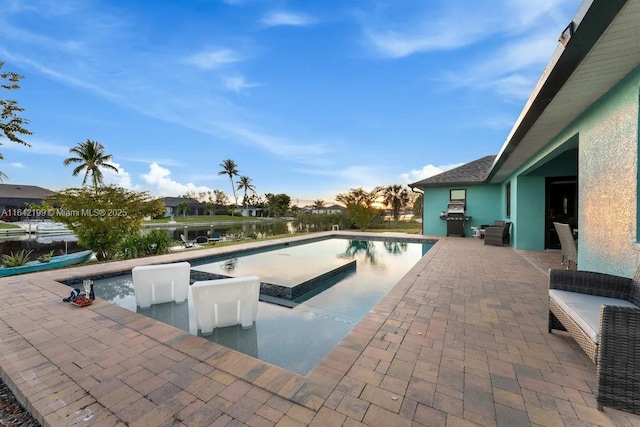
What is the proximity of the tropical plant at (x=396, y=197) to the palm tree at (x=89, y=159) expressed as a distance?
1248 inches

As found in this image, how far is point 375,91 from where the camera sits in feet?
43.7

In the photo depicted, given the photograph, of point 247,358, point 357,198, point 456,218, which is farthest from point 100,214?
point 357,198

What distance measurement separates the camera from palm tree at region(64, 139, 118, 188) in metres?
27.4

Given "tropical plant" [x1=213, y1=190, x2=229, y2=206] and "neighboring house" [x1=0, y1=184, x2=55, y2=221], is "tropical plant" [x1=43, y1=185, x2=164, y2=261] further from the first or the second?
"tropical plant" [x1=213, y1=190, x2=229, y2=206]

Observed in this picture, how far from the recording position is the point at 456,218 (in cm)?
1298

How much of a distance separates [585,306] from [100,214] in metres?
10.9

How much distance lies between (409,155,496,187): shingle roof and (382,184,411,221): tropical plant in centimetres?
1976

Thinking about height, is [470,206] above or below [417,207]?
below

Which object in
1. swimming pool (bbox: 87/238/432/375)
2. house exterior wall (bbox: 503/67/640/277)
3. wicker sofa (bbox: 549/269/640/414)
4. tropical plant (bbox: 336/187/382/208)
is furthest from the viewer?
tropical plant (bbox: 336/187/382/208)

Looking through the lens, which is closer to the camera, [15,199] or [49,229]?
[49,229]

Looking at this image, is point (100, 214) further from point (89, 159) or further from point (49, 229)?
point (89, 159)

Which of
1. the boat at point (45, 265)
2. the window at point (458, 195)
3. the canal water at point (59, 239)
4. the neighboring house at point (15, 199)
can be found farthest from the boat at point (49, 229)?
the window at point (458, 195)

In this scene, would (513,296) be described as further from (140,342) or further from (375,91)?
(375,91)

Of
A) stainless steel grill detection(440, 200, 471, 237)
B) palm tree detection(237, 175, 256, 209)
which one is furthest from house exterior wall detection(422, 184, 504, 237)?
palm tree detection(237, 175, 256, 209)
